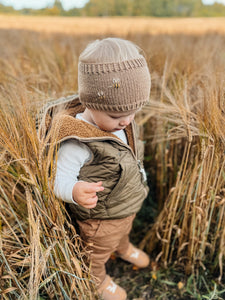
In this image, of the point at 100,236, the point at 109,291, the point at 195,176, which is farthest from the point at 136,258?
the point at 195,176

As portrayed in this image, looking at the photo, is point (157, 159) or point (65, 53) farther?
point (65, 53)

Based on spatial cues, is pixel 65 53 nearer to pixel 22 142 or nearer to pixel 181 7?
pixel 22 142

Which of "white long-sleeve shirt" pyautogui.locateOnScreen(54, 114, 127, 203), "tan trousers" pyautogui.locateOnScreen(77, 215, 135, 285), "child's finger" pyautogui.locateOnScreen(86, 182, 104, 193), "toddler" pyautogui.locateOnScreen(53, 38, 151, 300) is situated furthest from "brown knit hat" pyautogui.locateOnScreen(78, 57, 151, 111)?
"tan trousers" pyautogui.locateOnScreen(77, 215, 135, 285)

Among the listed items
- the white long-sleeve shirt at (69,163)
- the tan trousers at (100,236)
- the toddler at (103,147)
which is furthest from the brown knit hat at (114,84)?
the tan trousers at (100,236)

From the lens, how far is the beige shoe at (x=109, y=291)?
4.39 ft

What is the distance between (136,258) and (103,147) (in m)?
0.88

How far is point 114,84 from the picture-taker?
2.95ft

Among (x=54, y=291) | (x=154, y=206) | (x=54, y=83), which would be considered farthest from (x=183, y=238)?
(x=54, y=83)

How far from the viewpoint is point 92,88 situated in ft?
3.04

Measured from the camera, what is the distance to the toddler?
0.91 meters

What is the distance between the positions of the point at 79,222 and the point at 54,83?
1082 mm

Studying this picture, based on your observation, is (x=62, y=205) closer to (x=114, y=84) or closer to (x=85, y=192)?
(x=85, y=192)

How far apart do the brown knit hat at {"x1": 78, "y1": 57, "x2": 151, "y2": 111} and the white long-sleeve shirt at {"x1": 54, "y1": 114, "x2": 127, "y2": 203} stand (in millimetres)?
178

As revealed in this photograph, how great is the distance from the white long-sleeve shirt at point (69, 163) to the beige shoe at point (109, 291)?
0.61m
